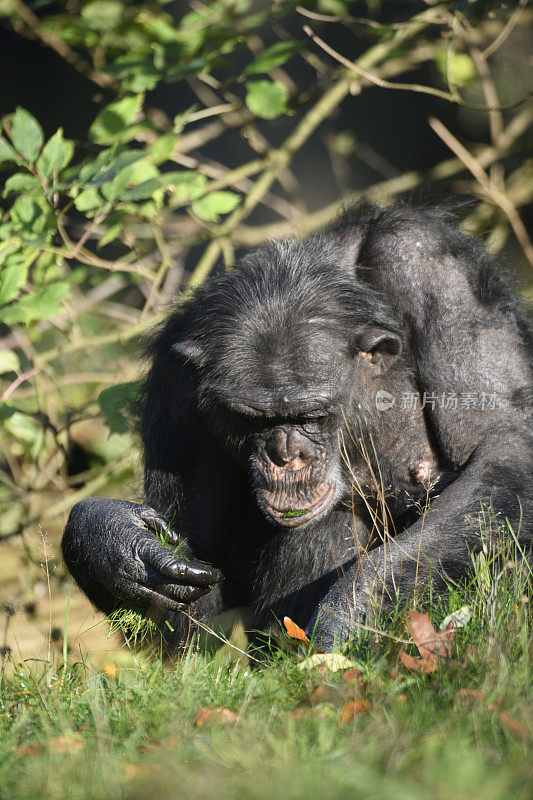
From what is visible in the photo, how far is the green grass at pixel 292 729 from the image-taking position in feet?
6.82

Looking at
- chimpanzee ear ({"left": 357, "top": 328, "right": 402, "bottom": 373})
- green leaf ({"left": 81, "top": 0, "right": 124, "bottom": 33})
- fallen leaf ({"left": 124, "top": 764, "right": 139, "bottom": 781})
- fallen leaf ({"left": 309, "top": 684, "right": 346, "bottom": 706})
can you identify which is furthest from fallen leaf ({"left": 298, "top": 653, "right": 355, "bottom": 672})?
green leaf ({"left": 81, "top": 0, "right": 124, "bottom": 33})

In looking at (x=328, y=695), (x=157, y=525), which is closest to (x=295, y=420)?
(x=157, y=525)

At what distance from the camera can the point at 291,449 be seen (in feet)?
14.4

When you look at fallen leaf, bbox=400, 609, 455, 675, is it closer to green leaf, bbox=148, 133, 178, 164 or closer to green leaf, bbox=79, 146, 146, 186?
green leaf, bbox=79, 146, 146, 186

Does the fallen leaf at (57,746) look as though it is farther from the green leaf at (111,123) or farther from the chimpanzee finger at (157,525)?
the green leaf at (111,123)

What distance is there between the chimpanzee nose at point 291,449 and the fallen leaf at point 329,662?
1.44m

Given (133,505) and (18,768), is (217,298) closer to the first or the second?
(133,505)

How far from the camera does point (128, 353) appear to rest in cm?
745

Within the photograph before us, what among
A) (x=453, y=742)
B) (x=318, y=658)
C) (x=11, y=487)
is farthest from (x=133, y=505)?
(x=11, y=487)

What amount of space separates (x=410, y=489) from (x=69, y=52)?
5.67 m

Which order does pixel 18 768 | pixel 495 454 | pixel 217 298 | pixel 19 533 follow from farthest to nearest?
1. pixel 19 533
2. pixel 217 298
3. pixel 495 454
4. pixel 18 768

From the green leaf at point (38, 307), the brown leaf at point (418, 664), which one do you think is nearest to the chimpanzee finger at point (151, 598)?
the brown leaf at point (418, 664)

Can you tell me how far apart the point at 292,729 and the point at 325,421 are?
2.18 m

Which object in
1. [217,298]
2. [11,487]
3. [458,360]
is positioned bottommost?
[11,487]
